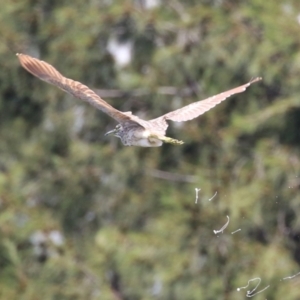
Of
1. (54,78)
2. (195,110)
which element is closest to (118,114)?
(54,78)

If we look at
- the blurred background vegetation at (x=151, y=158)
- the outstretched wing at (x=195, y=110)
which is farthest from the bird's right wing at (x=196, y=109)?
the blurred background vegetation at (x=151, y=158)

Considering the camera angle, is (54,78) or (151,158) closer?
(54,78)

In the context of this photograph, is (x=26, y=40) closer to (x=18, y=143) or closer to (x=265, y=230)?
(x=18, y=143)

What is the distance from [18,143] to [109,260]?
1.30 meters

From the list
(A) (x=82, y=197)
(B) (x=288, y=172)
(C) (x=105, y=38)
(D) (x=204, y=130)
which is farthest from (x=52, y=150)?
(B) (x=288, y=172)

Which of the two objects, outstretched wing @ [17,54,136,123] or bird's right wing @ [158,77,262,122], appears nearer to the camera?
outstretched wing @ [17,54,136,123]

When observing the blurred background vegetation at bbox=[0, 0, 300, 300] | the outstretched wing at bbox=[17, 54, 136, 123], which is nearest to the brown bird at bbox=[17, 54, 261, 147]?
the outstretched wing at bbox=[17, 54, 136, 123]

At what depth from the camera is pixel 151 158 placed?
6.91 metres

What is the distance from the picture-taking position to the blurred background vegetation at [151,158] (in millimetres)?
6258

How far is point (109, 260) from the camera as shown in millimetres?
7074

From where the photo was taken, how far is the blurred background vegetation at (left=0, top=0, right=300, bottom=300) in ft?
20.5

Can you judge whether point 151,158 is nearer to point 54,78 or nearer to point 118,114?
point 54,78

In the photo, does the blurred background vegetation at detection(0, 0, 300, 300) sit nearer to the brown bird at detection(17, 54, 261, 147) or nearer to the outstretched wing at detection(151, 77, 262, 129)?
the outstretched wing at detection(151, 77, 262, 129)

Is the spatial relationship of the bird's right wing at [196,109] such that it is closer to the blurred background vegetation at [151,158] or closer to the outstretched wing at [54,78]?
the outstretched wing at [54,78]
